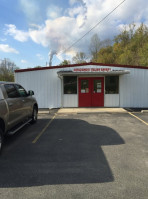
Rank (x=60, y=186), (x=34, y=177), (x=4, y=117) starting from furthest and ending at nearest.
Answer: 1. (x=4, y=117)
2. (x=34, y=177)
3. (x=60, y=186)

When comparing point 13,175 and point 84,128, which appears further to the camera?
point 84,128

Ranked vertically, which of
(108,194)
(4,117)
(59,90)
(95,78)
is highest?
(95,78)

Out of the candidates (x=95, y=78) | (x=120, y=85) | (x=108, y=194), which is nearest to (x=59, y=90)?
(x=95, y=78)

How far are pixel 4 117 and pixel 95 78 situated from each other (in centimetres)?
878

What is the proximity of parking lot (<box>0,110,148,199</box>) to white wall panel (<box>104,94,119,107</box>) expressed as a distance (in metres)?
6.35

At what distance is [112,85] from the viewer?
39.8 feet

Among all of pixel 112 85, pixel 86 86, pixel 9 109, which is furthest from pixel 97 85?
pixel 9 109

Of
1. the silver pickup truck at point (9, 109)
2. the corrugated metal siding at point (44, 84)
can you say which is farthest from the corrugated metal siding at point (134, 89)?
the silver pickup truck at point (9, 109)

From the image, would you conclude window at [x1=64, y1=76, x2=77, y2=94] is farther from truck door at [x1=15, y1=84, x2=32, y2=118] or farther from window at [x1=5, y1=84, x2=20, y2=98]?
window at [x1=5, y1=84, x2=20, y2=98]

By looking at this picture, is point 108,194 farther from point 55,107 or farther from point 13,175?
point 55,107

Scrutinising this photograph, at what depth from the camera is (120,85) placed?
12.0m

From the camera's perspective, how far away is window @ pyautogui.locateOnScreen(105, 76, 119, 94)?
1209 cm

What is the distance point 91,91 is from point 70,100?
1.82 m

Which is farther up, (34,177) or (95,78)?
(95,78)
